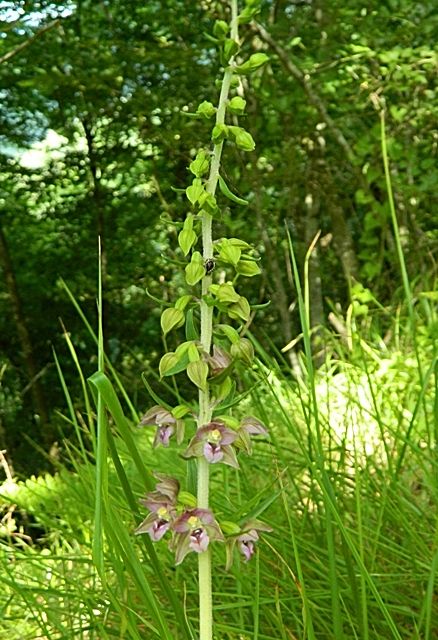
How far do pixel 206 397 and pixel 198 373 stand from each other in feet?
0.10

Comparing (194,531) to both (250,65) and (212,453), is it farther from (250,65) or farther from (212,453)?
(250,65)

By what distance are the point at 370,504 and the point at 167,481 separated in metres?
0.88

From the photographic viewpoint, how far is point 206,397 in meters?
0.91

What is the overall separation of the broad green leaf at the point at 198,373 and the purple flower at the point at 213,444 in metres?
0.04

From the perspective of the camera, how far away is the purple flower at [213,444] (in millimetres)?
878

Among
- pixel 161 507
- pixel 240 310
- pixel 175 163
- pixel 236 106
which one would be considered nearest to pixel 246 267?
pixel 240 310

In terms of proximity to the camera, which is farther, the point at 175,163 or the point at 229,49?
the point at 175,163

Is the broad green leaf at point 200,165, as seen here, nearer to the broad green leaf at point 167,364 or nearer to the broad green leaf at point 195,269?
the broad green leaf at point 195,269

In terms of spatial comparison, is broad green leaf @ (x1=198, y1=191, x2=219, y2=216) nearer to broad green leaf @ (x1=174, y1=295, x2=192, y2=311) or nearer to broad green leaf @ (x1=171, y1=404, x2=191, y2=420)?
broad green leaf @ (x1=174, y1=295, x2=192, y2=311)

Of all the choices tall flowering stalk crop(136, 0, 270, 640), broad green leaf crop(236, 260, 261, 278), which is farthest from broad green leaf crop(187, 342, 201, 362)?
broad green leaf crop(236, 260, 261, 278)

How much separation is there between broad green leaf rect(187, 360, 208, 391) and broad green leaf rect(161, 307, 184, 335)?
6 centimetres

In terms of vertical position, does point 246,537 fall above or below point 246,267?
below

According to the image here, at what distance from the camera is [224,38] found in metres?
0.97

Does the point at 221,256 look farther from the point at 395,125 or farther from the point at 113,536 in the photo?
the point at 395,125
